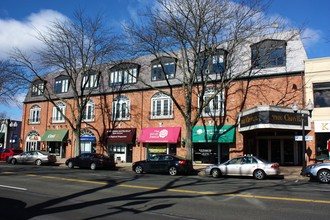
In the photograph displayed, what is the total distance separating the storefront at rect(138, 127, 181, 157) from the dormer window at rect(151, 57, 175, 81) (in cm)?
485

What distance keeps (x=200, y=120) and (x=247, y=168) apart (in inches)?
372

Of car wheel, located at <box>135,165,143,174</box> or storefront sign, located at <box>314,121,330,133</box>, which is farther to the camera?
storefront sign, located at <box>314,121,330,133</box>

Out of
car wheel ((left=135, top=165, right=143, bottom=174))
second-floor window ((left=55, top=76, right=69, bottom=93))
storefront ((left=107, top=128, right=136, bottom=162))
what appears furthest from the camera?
second-floor window ((left=55, top=76, right=69, bottom=93))

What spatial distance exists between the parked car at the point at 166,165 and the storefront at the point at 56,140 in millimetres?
15905

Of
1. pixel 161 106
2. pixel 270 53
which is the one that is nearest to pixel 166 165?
pixel 161 106

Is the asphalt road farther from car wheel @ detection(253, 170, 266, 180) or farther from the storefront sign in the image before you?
the storefront sign

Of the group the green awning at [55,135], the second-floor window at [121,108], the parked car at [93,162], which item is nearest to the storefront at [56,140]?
the green awning at [55,135]

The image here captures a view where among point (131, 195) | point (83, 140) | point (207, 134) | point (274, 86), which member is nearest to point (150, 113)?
point (207, 134)

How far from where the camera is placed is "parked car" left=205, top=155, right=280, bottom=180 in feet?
56.5

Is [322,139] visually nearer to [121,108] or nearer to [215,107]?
[215,107]

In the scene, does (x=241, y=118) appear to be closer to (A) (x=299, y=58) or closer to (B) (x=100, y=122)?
(A) (x=299, y=58)

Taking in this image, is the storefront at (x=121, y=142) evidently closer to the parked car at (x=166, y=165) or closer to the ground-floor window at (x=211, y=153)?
the ground-floor window at (x=211, y=153)

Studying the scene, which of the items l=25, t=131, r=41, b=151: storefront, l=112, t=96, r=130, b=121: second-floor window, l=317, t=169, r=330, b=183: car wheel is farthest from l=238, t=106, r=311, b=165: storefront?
l=25, t=131, r=41, b=151: storefront

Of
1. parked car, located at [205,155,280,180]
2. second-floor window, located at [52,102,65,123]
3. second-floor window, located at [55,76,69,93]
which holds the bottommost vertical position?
parked car, located at [205,155,280,180]
